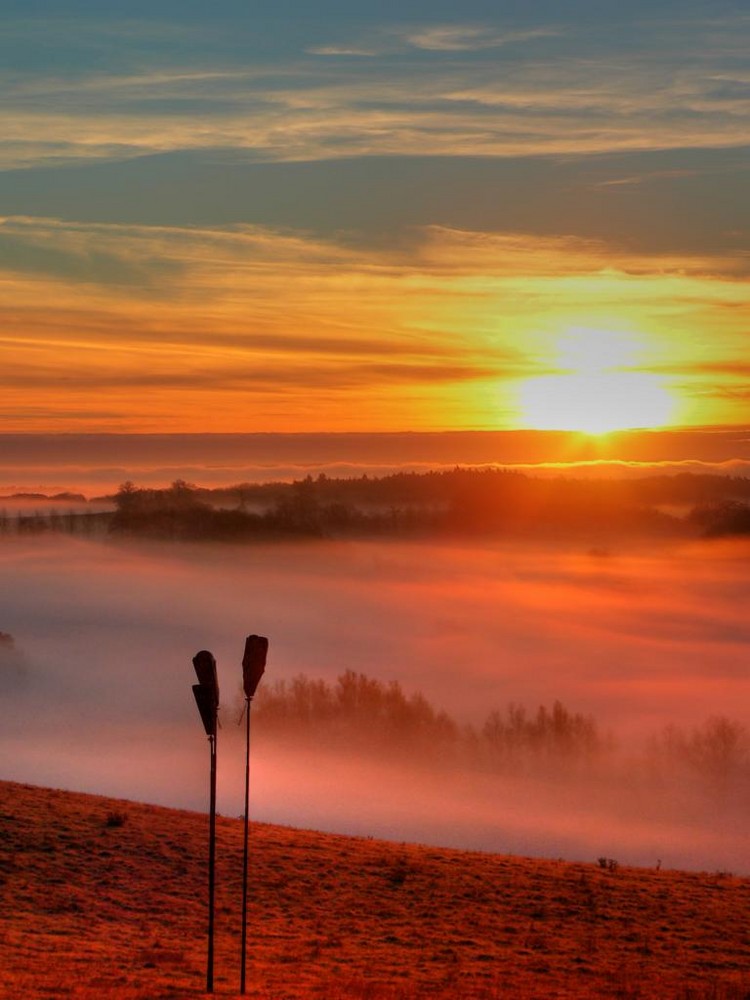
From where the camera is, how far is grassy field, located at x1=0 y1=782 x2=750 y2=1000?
24.2m

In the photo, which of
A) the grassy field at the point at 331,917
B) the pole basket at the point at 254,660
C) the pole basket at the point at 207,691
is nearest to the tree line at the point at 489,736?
the grassy field at the point at 331,917

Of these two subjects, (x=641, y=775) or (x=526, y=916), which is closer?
(x=526, y=916)

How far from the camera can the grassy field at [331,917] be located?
2425 centimetres

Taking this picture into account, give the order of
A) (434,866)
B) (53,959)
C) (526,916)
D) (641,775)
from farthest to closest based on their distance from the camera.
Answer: (641,775), (434,866), (526,916), (53,959)

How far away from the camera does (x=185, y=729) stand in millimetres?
183750

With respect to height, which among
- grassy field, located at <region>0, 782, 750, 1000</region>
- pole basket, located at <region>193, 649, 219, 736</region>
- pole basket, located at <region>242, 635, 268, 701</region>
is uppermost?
pole basket, located at <region>242, 635, 268, 701</region>

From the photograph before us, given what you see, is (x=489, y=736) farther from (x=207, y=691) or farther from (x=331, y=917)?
(x=207, y=691)

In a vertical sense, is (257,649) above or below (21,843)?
above

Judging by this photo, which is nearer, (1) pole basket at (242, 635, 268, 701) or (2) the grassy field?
(1) pole basket at (242, 635, 268, 701)

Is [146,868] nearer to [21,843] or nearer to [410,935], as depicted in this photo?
[21,843]

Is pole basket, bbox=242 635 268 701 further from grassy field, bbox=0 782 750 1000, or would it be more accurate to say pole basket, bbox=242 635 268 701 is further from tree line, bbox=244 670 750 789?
tree line, bbox=244 670 750 789

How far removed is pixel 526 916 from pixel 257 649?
40.8 feet

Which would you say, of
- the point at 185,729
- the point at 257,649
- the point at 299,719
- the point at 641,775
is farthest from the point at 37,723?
the point at 257,649

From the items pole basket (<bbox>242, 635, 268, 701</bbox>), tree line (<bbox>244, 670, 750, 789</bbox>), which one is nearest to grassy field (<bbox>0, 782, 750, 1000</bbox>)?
pole basket (<bbox>242, 635, 268, 701</bbox>)
